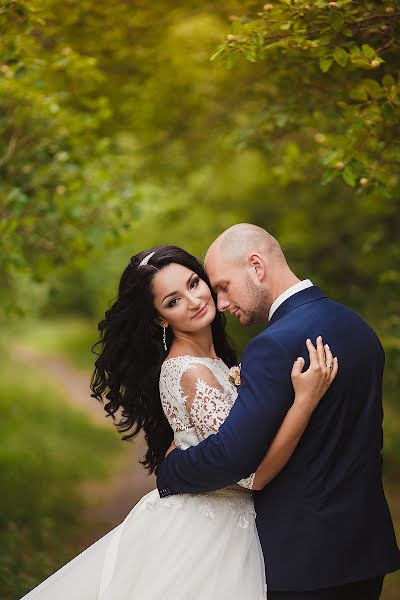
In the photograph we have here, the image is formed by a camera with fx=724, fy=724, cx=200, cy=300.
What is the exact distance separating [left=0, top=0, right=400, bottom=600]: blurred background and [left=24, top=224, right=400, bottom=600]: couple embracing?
0.92 meters

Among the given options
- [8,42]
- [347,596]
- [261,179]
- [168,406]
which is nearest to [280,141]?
[261,179]

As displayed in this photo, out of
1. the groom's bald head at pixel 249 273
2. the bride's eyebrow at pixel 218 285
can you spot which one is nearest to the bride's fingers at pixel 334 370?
the groom's bald head at pixel 249 273

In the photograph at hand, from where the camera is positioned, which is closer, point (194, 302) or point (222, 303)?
point (222, 303)

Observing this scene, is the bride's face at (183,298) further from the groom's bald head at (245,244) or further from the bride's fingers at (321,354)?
the bride's fingers at (321,354)

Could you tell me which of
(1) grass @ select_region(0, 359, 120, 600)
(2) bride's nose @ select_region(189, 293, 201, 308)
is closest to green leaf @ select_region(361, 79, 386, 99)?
(2) bride's nose @ select_region(189, 293, 201, 308)

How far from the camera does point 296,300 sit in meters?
2.96

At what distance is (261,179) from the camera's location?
1105cm

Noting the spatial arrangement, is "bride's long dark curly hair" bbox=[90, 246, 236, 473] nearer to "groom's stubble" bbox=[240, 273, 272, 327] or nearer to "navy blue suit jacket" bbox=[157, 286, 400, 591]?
"groom's stubble" bbox=[240, 273, 272, 327]

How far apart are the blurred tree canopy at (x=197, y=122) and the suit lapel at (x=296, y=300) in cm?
80

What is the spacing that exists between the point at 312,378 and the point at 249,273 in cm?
60

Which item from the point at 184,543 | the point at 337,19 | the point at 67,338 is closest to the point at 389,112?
the point at 337,19

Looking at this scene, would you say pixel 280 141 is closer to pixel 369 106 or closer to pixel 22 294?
pixel 369 106

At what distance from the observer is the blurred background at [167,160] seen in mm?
3686

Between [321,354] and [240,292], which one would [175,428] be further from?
[321,354]
